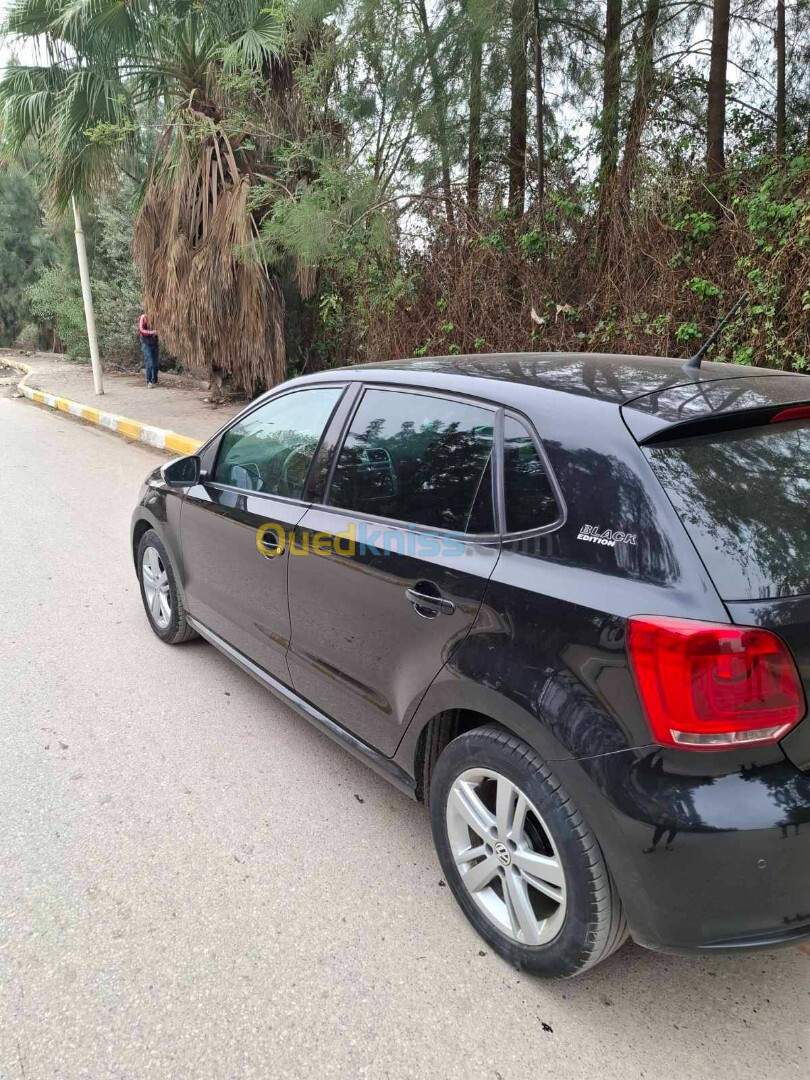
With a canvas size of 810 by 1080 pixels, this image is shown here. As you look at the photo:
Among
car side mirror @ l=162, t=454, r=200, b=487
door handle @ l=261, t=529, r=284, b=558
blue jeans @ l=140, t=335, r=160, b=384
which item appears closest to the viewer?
door handle @ l=261, t=529, r=284, b=558

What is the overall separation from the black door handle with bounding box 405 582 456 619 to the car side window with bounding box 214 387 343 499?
893 mm

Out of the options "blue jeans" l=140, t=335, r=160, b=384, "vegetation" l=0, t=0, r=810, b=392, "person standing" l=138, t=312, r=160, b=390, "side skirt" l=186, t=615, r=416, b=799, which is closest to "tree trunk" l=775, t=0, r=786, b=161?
"vegetation" l=0, t=0, r=810, b=392

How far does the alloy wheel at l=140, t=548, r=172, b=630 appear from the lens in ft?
13.5

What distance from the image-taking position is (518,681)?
1905mm

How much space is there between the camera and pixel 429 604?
7.23 feet

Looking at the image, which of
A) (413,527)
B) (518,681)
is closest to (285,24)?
(413,527)

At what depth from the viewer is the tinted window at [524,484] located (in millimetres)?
2012

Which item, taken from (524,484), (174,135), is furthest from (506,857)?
(174,135)

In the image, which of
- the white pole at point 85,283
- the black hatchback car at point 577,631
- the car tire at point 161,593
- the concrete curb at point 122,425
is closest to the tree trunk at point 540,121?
the concrete curb at point 122,425

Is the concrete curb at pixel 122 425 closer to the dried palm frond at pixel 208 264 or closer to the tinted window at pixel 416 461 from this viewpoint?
the dried palm frond at pixel 208 264

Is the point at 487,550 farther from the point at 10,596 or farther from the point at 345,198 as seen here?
the point at 345,198

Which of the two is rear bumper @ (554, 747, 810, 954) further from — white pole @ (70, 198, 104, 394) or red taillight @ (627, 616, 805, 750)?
white pole @ (70, 198, 104, 394)

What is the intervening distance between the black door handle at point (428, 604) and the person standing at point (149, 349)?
14794mm

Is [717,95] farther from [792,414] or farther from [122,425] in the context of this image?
[122,425]
